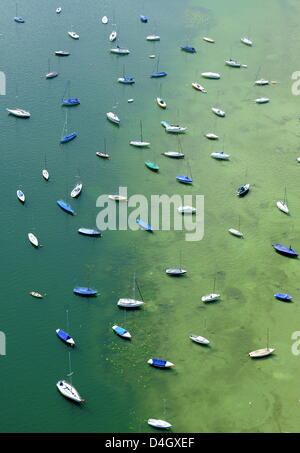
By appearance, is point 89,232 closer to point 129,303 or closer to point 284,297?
point 129,303

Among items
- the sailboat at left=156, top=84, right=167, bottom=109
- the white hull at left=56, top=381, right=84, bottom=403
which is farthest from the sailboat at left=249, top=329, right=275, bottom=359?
the sailboat at left=156, top=84, right=167, bottom=109

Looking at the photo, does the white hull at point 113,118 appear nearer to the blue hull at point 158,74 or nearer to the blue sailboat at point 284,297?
the blue hull at point 158,74

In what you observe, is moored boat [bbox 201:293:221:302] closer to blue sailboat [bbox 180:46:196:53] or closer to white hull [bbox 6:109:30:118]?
white hull [bbox 6:109:30:118]

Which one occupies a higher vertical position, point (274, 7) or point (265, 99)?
point (274, 7)

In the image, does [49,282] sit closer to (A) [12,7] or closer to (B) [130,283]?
(B) [130,283]

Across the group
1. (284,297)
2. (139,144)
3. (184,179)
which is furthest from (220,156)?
(284,297)

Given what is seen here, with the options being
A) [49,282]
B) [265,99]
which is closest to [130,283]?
[49,282]
